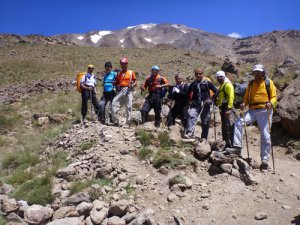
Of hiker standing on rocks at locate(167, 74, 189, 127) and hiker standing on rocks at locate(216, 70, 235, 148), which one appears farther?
hiker standing on rocks at locate(167, 74, 189, 127)

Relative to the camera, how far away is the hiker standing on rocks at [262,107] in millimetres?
6355

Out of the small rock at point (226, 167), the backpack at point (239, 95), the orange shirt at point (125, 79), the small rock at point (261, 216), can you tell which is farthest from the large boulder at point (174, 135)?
the backpack at point (239, 95)

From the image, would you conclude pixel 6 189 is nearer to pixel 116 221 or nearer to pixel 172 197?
pixel 116 221

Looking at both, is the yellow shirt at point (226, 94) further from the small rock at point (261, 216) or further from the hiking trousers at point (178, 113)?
the small rock at point (261, 216)

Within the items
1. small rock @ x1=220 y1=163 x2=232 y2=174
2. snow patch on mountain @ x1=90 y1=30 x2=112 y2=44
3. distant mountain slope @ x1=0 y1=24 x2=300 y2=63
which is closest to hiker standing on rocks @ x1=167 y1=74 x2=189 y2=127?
small rock @ x1=220 y1=163 x2=232 y2=174

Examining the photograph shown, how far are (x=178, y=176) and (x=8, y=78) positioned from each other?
22.6 meters

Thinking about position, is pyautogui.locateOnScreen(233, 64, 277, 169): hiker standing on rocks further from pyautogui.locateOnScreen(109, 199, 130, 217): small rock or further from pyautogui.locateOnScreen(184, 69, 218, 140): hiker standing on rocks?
pyautogui.locateOnScreen(109, 199, 130, 217): small rock

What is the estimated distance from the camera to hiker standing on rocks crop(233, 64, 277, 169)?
636cm

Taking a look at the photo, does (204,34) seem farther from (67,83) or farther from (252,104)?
(252,104)

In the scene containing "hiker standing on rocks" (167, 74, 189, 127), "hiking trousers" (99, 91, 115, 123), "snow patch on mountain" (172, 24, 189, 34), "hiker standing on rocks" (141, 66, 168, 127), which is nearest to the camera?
"hiker standing on rocks" (141, 66, 168, 127)

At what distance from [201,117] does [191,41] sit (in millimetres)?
106640

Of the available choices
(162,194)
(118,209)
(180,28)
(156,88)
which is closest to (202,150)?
(162,194)

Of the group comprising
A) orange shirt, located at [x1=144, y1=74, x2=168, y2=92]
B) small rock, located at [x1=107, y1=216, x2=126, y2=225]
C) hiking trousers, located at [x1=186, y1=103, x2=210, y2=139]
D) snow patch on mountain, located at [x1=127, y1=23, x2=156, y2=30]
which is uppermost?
snow patch on mountain, located at [x1=127, y1=23, x2=156, y2=30]

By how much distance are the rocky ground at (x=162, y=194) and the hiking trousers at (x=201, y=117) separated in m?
0.48
